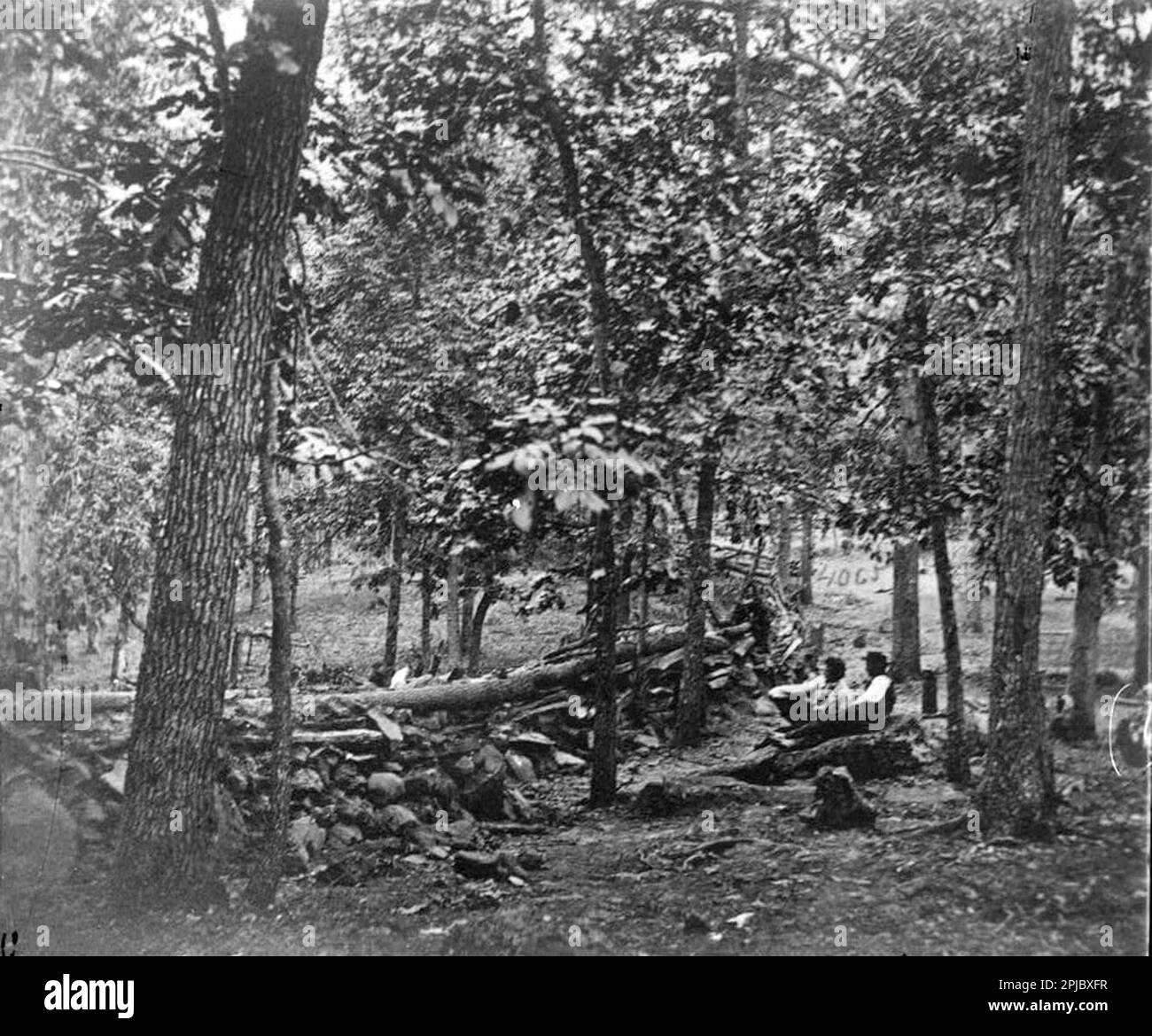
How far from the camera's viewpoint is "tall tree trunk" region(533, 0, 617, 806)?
6.94 m

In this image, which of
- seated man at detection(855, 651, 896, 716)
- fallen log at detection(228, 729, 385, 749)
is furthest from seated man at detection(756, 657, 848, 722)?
fallen log at detection(228, 729, 385, 749)

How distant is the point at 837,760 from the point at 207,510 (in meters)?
5.32

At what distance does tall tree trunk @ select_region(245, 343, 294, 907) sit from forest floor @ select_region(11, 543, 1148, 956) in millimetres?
207

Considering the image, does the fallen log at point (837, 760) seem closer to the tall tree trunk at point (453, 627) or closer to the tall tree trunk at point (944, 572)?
the tall tree trunk at point (944, 572)

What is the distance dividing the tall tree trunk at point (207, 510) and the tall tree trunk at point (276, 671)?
0.65 feet

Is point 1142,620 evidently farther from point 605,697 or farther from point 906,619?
point 605,697

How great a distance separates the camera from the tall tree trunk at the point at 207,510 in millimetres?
5398

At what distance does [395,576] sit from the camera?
26.8 ft

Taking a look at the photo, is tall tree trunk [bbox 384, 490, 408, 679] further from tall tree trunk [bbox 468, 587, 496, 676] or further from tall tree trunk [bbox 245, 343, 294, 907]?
tall tree trunk [bbox 245, 343, 294, 907]

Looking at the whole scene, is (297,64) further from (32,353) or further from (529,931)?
(529,931)

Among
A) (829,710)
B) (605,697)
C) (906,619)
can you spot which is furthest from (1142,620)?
(605,697)

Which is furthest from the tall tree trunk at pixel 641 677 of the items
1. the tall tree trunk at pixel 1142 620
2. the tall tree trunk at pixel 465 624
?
the tall tree trunk at pixel 1142 620

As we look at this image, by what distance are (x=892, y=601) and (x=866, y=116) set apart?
4684 millimetres

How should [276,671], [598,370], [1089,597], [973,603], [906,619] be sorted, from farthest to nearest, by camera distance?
[906,619] < [973,603] < [598,370] < [1089,597] < [276,671]
